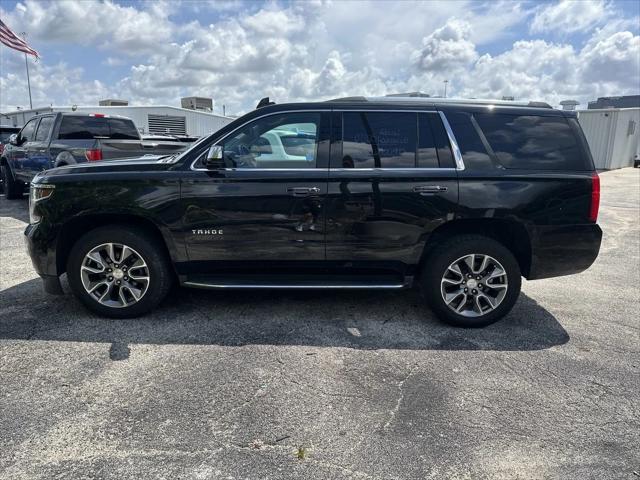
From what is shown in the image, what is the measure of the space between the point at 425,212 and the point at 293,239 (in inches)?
45.4

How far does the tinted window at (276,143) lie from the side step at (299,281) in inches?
38.7

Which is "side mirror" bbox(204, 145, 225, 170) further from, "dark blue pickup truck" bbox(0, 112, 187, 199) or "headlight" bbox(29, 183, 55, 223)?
"dark blue pickup truck" bbox(0, 112, 187, 199)

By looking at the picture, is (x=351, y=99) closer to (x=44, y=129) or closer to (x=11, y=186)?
(x=44, y=129)

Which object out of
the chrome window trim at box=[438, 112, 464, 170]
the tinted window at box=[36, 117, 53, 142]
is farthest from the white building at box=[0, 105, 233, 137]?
the chrome window trim at box=[438, 112, 464, 170]

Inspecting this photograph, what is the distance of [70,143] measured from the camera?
28.9ft

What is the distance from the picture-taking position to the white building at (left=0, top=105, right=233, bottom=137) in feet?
99.2

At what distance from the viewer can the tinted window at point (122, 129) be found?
9703 mm

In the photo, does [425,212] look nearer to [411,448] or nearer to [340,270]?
[340,270]

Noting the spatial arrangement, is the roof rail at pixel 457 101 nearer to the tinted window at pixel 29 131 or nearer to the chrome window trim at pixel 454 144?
the chrome window trim at pixel 454 144

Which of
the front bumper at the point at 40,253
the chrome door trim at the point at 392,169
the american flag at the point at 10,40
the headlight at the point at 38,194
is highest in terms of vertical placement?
the american flag at the point at 10,40

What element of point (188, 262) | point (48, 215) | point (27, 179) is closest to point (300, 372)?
point (188, 262)

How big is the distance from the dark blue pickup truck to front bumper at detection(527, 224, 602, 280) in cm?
584

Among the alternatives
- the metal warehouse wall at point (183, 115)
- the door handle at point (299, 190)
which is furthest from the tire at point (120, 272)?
the metal warehouse wall at point (183, 115)

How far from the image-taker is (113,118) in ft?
32.2
